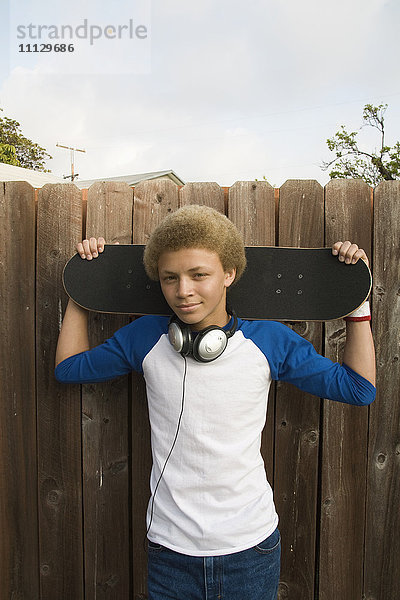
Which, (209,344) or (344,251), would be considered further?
(344,251)

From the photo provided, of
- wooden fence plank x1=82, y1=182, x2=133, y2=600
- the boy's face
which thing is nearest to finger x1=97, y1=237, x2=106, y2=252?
wooden fence plank x1=82, y1=182, x2=133, y2=600

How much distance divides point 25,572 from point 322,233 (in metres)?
2.36

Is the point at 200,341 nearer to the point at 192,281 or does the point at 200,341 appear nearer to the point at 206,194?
the point at 192,281

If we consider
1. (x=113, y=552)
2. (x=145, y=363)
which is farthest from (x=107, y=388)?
(x=113, y=552)

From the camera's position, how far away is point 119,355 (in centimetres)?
192

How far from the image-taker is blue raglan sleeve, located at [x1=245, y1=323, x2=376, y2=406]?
68.8 inches

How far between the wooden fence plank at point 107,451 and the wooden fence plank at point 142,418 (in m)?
0.04

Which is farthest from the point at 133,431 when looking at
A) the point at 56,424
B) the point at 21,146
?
the point at 21,146

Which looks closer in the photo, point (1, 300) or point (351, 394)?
point (351, 394)

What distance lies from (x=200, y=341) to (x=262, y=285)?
58 centimetres

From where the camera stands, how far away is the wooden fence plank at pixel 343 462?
2.20 m

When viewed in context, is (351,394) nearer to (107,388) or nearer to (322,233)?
(322,233)

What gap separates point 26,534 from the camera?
2.39 meters

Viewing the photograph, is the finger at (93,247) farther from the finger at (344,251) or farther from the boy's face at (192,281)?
the finger at (344,251)
